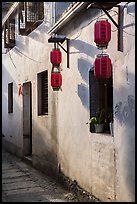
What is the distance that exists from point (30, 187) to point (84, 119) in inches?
109

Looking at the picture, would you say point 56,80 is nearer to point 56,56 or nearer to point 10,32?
point 56,56

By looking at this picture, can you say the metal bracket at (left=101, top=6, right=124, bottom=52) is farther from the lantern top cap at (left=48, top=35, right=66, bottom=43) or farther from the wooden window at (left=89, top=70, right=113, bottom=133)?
the lantern top cap at (left=48, top=35, right=66, bottom=43)

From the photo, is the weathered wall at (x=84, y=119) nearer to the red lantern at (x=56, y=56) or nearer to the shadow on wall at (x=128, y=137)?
the shadow on wall at (x=128, y=137)

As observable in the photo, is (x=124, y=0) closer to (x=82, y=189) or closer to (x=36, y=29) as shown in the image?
(x=82, y=189)

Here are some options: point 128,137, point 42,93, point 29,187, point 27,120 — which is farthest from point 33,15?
point 128,137

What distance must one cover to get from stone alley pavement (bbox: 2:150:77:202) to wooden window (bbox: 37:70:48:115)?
7.18 feet

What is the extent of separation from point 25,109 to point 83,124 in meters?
6.34

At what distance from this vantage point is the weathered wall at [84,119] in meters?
5.50

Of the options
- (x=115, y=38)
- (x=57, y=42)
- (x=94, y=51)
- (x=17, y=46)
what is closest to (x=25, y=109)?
(x=17, y=46)

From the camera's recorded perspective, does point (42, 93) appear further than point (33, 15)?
No

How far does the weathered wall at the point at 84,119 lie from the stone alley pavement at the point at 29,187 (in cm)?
43

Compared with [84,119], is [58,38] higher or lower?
higher

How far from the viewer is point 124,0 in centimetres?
548

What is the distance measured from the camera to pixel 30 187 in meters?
8.60
